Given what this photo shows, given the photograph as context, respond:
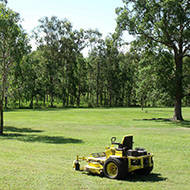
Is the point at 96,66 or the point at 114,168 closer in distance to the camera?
the point at 114,168

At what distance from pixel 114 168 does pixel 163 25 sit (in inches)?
1301

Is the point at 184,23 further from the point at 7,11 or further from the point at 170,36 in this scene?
the point at 7,11

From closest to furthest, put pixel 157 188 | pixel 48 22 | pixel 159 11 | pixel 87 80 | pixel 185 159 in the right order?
pixel 157 188
pixel 185 159
pixel 159 11
pixel 48 22
pixel 87 80

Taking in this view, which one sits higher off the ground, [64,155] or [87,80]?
[87,80]

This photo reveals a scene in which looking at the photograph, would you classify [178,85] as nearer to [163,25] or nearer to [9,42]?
[163,25]

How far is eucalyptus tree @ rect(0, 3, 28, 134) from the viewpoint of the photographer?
25922mm

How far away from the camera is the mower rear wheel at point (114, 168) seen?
33.9 ft

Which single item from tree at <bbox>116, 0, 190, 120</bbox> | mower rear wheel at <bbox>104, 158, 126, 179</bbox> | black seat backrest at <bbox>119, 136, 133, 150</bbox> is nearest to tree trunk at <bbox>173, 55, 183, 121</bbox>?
tree at <bbox>116, 0, 190, 120</bbox>

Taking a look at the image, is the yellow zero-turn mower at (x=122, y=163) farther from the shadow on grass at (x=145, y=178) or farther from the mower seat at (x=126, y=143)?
the shadow on grass at (x=145, y=178)

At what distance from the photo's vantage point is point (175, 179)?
10.7 m

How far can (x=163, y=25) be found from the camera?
40500 mm

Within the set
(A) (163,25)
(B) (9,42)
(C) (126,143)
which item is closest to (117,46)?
(A) (163,25)

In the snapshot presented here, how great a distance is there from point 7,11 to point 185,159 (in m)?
19.1

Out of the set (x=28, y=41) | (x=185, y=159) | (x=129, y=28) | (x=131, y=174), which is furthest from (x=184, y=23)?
(x=131, y=174)
